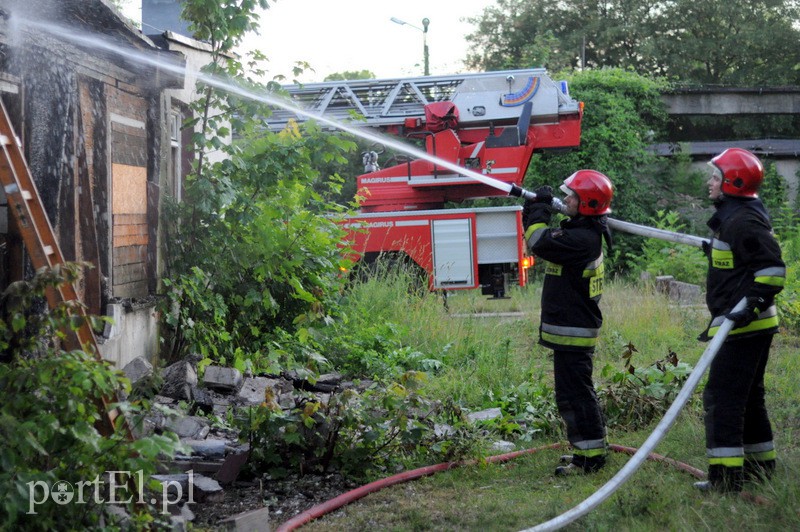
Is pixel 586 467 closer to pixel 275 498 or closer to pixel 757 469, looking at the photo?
pixel 757 469

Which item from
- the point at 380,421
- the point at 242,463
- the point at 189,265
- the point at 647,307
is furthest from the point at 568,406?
the point at 647,307

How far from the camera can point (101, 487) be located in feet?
11.8

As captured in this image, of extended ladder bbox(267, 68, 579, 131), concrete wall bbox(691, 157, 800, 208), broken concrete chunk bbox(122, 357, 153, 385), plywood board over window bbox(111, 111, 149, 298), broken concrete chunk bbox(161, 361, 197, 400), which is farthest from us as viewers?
concrete wall bbox(691, 157, 800, 208)

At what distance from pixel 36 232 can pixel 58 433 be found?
2.93 feet

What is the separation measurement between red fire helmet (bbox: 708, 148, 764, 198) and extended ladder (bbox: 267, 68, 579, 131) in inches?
321

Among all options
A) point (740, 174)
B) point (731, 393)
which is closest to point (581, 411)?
point (731, 393)

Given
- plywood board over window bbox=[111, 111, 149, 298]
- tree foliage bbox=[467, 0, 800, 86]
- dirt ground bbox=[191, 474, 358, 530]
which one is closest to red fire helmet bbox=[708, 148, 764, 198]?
dirt ground bbox=[191, 474, 358, 530]

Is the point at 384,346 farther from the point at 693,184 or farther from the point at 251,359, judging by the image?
the point at 693,184

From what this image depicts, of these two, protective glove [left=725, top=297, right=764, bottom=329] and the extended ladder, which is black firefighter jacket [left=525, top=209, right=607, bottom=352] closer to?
protective glove [left=725, top=297, right=764, bottom=329]

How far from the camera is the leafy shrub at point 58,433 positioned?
326 centimetres

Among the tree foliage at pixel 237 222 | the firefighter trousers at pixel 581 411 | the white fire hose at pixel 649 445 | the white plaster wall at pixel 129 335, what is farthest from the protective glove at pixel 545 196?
the white plaster wall at pixel 129 335

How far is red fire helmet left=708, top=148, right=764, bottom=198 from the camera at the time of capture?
4.71 m

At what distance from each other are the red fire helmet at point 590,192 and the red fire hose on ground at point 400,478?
4.95 ft

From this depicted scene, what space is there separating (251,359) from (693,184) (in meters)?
14.6
